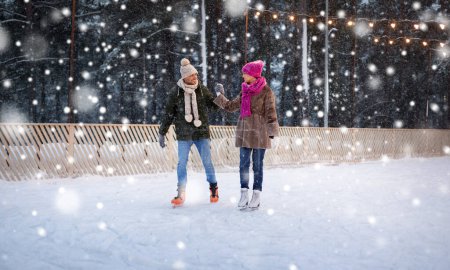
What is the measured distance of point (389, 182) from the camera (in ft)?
22.0

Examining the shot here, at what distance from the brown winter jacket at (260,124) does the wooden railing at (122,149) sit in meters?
4.99

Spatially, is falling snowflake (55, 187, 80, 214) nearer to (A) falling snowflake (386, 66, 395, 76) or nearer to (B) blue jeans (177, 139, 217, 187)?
(B) blue jeans (177, 139, 217, 187)

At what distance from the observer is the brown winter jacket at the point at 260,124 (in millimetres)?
3887

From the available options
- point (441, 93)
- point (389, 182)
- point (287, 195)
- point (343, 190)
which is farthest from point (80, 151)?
point (441, 93)

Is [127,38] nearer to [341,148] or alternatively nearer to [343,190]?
[341,148]

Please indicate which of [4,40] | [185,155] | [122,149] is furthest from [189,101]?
[4,40]

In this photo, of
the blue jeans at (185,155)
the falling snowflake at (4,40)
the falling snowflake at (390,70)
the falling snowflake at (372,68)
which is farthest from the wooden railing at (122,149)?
the falling snowflake at (390,70)

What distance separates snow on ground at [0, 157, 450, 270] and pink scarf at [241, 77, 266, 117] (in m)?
1.18

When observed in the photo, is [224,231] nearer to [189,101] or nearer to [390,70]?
[189,101]

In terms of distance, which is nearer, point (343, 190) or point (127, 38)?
point (343, 190)

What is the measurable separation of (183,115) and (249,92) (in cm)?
87

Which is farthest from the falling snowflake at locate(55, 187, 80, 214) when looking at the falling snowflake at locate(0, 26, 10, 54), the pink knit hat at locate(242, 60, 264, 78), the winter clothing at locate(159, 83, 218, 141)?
the falling snowflake at locate(0, 26, 10, 54)

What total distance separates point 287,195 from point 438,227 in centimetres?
214

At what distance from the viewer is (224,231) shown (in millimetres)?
3100
